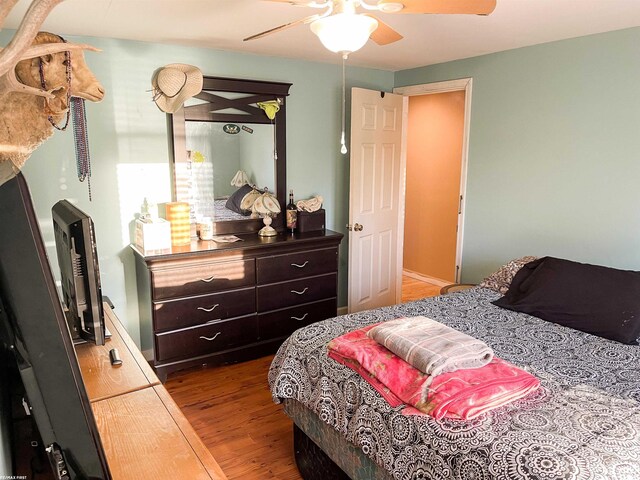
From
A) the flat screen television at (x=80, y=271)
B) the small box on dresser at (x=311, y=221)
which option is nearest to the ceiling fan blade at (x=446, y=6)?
the flat screen television at (x=80, y=271)

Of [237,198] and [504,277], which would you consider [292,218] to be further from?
[504,277]

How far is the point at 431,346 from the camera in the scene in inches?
69.9

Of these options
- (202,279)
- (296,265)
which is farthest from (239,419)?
(296,265)

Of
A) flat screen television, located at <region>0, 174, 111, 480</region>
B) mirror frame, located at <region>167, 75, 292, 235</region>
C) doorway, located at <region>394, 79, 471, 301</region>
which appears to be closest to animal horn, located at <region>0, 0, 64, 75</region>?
flat screen television, located at <region>0, 174, 111, 480</region>

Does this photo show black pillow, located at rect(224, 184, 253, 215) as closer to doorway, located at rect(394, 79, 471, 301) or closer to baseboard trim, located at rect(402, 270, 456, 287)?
doorway, located at rect(394, 79, 471, 301)

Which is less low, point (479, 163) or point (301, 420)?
point (479, 163)

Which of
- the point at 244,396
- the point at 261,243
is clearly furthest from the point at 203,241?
the point at 244,396

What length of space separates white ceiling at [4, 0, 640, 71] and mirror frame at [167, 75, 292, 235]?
0.88ft

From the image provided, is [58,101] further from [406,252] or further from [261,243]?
A: [406,252]

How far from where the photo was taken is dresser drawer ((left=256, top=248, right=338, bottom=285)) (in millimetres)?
3334

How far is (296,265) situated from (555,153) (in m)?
2.01

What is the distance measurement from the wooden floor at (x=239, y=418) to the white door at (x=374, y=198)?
47.6 inches

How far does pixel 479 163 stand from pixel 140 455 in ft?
10.7

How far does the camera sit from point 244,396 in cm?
295
